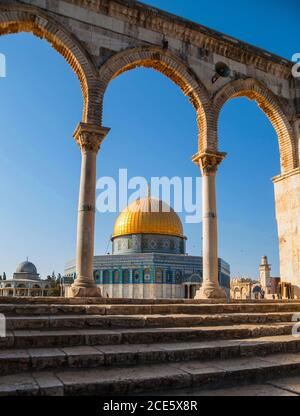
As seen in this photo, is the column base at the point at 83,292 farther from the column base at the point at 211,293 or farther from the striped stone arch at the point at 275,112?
the striped stone arch at the point at 275,112

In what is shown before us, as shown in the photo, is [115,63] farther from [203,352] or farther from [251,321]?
[203,352]

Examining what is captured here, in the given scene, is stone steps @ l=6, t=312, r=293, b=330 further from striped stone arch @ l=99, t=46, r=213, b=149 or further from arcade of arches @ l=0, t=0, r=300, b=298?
striped stone arch @ l=99, t=46, r=213, b=149

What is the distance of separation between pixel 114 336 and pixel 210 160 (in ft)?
21.5

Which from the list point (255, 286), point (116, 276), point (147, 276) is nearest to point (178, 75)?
point (147, 276)

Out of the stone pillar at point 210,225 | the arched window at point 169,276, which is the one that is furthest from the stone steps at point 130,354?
the arched window at point 169,276

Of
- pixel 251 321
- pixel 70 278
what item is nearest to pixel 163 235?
pixel 70 278

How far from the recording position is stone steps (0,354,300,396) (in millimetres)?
2824

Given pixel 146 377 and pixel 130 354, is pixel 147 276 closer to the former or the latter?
pixel 130 354

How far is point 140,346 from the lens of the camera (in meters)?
4.09

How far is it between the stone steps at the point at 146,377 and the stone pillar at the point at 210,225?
498 cm

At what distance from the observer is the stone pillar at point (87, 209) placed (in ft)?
25.0

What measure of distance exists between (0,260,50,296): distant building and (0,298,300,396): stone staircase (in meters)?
41.8

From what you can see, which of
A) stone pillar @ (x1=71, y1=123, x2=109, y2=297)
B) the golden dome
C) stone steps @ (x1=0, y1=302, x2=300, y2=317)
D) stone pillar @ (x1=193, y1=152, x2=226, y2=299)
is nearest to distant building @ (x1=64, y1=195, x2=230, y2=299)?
the golden dome

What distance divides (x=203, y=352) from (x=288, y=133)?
355 inches
